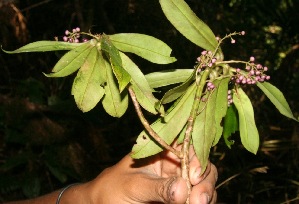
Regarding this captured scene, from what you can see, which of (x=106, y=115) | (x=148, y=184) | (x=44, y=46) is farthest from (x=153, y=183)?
(x=106, y=115)

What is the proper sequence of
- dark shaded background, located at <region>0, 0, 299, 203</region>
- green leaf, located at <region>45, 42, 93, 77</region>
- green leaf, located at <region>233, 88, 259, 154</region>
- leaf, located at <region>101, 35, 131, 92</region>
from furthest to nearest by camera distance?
dark shaded background, located at <region>0, 0, 299, 203</region>, green leaf, located at <region>233, 88, 259, 154</region>, green leaf, located at <region>45, 42, 93, 77</region>, leaf, located at <region>101, 35, 131, 92</region>

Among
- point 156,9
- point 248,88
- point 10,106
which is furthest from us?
point 248,88

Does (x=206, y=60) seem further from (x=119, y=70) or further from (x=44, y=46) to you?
(x=44, y=46)

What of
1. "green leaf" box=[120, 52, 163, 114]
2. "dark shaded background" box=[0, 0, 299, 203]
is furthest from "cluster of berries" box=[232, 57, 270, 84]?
"dark shaded background" box=[0, 0, 299, 203]

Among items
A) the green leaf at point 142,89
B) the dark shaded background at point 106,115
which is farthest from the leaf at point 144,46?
the dark shaded background at point 106,115

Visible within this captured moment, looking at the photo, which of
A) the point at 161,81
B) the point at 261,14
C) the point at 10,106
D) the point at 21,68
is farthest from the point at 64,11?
the point at 161,81

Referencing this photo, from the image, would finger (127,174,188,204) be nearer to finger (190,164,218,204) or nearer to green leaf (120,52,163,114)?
finger (190,164,218,204)

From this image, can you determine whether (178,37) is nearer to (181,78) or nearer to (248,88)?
(248,88)
